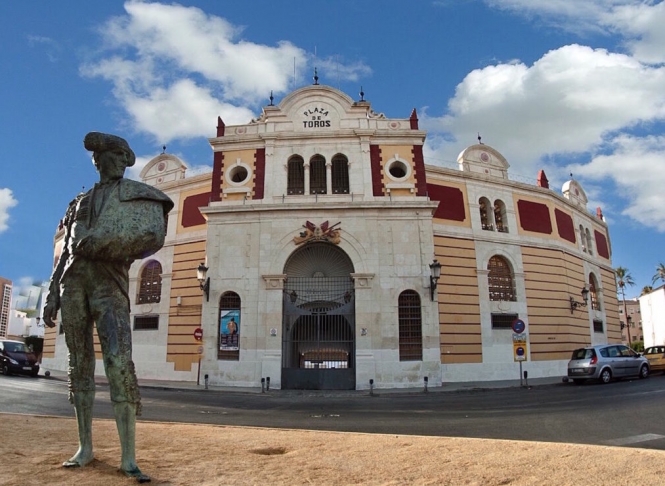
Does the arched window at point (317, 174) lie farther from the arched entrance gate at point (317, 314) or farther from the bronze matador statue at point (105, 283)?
the bronze matador statue at point (105, 283)

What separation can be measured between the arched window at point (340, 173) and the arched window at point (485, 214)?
25.8ft

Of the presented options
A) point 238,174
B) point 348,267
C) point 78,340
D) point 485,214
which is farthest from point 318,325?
point 78,340

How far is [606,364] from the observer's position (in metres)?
19.2

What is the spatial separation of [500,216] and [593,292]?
8.93m

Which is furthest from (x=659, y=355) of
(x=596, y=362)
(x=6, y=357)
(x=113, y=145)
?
(x=6, y=357)

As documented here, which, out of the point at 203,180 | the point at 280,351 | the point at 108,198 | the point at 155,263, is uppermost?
the point at 203,180

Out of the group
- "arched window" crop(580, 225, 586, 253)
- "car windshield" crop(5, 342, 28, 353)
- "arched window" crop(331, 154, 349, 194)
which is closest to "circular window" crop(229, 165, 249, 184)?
"arched window" crop(331, 154, 349, 194)

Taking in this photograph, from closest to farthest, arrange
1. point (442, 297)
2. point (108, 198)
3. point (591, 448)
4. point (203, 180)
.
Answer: point (108, 198) < point (591, 448) < point (442, 297) < point (203, 180)

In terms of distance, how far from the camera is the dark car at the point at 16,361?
2170 centimetres

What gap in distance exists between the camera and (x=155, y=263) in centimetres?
2588

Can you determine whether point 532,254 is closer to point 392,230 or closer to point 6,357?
point 392,230

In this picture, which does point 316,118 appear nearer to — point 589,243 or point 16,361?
point 16,361

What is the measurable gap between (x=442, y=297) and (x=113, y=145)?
788 inches

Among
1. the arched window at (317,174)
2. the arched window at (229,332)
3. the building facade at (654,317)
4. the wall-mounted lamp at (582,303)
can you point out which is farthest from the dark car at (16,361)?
the building facade at (654,317)
